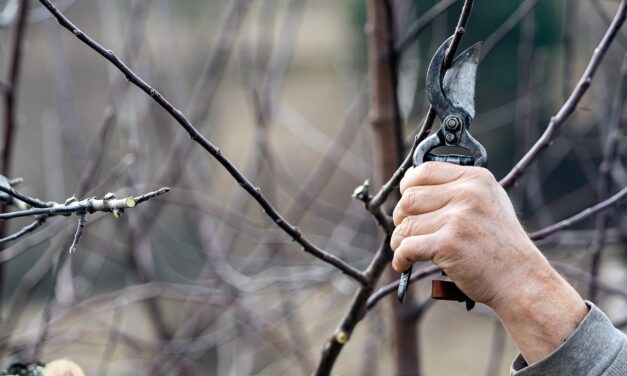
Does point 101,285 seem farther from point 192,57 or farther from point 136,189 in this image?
point 136,189

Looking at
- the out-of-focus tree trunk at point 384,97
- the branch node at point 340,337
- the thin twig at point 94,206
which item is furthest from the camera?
the out-of-focus tree trunk at point 384,97

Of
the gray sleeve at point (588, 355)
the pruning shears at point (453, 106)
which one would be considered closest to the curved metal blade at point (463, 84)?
the pruning shears at point (453, 106)

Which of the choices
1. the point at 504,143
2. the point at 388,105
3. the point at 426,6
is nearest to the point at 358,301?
the point at 388,105

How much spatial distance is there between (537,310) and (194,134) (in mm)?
533

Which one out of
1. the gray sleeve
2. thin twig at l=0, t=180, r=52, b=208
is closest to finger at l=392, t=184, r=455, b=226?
the gray sleeve

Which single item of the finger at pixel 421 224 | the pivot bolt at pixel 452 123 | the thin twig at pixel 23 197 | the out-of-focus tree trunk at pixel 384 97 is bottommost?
the finger at pixel 421 224

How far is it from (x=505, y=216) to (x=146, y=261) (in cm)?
182

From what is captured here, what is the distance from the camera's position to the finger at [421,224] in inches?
44.5

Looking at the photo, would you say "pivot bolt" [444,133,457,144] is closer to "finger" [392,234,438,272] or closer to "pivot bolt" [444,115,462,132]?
"pivot bolt" [444,115,462,132]

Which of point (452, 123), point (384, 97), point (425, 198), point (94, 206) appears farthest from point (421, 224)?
point (384, 97)

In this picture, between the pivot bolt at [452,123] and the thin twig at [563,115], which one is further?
the thin twig at [563,115]

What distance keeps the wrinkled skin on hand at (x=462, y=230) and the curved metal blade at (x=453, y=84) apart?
8 centimetres

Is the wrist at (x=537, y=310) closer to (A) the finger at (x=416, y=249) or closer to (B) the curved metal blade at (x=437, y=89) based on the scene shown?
(A) the finger at (x=416, y=249)

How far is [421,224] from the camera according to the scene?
1.14m
